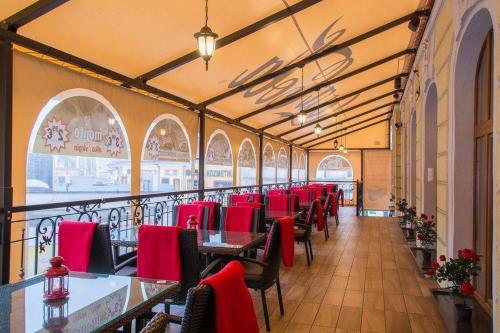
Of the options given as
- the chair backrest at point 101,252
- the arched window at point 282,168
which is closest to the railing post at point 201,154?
the chair backrest at point 101,252

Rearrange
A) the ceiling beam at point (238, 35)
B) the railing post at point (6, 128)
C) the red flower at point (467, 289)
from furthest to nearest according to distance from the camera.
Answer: the ceiling beam at point (238, 35)
the railing post at point (6, 128)
the red flower at point (467, 289)

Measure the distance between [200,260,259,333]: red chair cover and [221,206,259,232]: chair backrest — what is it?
2474 millimetres

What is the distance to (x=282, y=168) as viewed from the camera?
14.5 m

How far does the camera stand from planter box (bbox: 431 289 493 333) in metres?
2.66

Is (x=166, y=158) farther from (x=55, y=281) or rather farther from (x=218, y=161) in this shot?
(x=55, y=281)

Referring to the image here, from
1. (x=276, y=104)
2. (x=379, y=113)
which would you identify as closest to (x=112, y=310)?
(x=276, y=104)

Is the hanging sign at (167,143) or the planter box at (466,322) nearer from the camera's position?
the planter box at (466,322)

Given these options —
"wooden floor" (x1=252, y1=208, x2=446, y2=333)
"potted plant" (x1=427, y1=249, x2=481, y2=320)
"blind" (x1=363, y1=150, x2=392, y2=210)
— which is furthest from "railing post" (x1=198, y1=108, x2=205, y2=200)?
"blind" (x1=363, y1=150, x2=392, y2=210)

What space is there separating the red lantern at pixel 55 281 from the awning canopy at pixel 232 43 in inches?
99.9

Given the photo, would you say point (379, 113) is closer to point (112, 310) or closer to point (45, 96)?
point (45, 96)

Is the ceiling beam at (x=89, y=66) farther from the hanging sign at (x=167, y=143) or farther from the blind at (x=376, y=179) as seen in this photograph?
the blind at (x=376, y=179)

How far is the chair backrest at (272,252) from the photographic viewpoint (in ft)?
10.2

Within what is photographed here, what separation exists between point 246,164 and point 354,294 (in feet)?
22.2

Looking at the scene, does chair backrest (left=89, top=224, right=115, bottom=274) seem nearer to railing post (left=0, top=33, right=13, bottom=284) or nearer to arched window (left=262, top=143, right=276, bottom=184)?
railing post (left=0, top=33, right=13, bottom=284)
